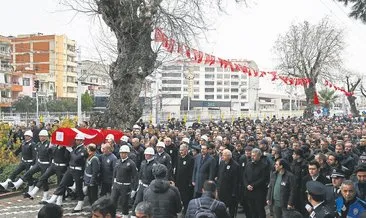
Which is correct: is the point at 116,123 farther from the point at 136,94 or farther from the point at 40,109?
the point at 40,109

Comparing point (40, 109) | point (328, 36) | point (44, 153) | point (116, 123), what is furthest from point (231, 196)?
point (40, 109)

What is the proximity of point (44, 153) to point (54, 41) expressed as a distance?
2633 inches

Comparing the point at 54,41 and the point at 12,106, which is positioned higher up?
the point at 54,41

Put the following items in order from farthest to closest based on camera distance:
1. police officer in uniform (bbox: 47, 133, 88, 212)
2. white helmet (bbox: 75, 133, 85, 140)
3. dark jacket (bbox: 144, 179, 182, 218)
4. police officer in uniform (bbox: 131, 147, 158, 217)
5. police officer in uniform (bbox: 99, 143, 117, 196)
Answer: white helmet (bbox: 75, 133, 85, 140), police officer in uniform (bbox: 47, 133, 88, 212), police officer in uniform (bbox: 99, 143, 117, 196), police officer in uniform (bbox: 131, 147, 158, 217), dark jacket (bbox: 144, 179, 182, 218)

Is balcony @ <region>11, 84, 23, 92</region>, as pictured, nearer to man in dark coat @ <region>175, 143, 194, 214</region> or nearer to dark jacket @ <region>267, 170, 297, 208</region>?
man in dark coat @ <region>175, 143, 194, 214</region>

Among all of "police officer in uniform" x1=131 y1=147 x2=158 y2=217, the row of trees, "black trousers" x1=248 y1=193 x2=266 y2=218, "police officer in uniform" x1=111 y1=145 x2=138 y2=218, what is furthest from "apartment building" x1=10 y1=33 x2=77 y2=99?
"black trousers" x1=248 y1=193 x2=266 y2=218

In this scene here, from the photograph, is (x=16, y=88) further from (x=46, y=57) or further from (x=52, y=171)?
(x=52, y=171)

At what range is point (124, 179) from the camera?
9852 mm

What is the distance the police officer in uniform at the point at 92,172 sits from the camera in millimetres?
10688

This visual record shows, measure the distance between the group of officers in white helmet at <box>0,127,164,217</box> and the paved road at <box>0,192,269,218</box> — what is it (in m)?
0.19

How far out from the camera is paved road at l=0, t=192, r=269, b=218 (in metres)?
10.7

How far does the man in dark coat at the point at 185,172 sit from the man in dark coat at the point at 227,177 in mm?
1139

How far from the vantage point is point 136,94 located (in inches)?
775

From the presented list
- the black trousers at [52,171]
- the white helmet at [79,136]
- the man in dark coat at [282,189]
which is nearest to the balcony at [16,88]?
the black trousers at [52,171]
